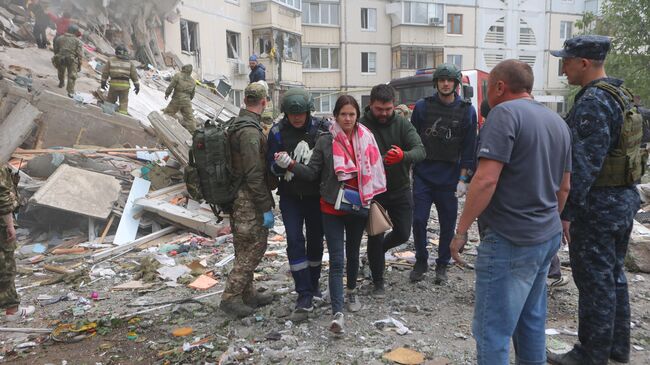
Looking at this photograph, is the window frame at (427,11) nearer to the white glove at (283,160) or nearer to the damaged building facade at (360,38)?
the damaged building facade at (360,38)

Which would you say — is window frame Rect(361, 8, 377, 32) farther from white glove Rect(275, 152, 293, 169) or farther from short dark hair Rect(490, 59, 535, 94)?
short dark hair Rect(490, 59, 535, 94)

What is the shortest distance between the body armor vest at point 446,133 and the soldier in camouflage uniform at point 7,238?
11.6ft

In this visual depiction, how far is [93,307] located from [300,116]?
2691mm

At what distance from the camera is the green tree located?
1446 centimetres

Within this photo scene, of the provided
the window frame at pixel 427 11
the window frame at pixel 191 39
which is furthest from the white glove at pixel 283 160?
the window frame at pixel 427 11

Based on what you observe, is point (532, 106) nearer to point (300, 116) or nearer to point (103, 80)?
point (300, 116)

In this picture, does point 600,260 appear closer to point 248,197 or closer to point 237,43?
point 248,197

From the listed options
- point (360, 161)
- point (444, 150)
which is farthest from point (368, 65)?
point (360, 161)

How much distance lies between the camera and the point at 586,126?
8.75 ft

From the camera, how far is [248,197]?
12.0 ft

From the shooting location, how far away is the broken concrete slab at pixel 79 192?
623 cm

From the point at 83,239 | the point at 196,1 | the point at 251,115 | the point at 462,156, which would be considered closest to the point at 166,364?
the point at 251,115

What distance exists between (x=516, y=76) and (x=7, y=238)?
13.0 ft

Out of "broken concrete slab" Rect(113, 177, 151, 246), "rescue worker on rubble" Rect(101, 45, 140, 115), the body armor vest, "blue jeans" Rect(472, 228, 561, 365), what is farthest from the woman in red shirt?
"rescue worker on rubble" Rect(101, 45, 140, 115)
